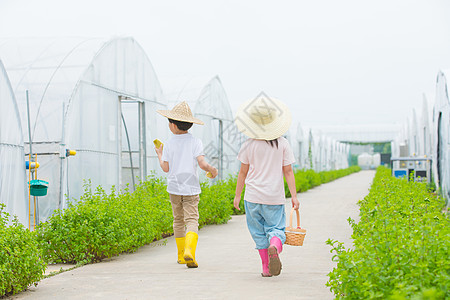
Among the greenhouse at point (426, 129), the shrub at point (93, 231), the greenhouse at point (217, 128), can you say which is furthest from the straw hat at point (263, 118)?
the greenhouse at point (426, 129)

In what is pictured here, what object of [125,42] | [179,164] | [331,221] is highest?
[125,42]

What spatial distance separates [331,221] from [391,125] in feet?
157

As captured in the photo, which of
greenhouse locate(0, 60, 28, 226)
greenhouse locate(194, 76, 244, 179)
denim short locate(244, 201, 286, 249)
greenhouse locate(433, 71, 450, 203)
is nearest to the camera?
denim short locate(244, 201, 286, 249)

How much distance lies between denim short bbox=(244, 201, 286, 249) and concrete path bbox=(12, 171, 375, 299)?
356 millimetres

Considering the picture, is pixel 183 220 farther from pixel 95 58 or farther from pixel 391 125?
pixel 391 125

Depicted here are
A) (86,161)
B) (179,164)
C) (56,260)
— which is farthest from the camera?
(86,161)

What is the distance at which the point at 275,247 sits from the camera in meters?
4.55

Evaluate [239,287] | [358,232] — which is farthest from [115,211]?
[358,232]

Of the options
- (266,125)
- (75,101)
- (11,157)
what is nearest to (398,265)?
(266,125)

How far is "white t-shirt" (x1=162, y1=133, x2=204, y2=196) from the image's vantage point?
5480mm

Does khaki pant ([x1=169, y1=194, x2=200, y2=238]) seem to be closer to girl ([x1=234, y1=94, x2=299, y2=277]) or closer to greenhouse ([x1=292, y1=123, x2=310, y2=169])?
girl ([x1=234, y1=94, x2=299, y2=277])

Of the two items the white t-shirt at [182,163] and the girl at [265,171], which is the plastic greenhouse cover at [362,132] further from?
the girl at [265,171]

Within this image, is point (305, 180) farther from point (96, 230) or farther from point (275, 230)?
point (275, 230)

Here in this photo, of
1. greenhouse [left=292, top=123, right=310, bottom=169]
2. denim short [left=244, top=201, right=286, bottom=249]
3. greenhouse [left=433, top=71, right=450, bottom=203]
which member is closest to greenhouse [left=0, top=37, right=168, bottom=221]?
denim short [left=244, top=201, right=286, bottom=249]
